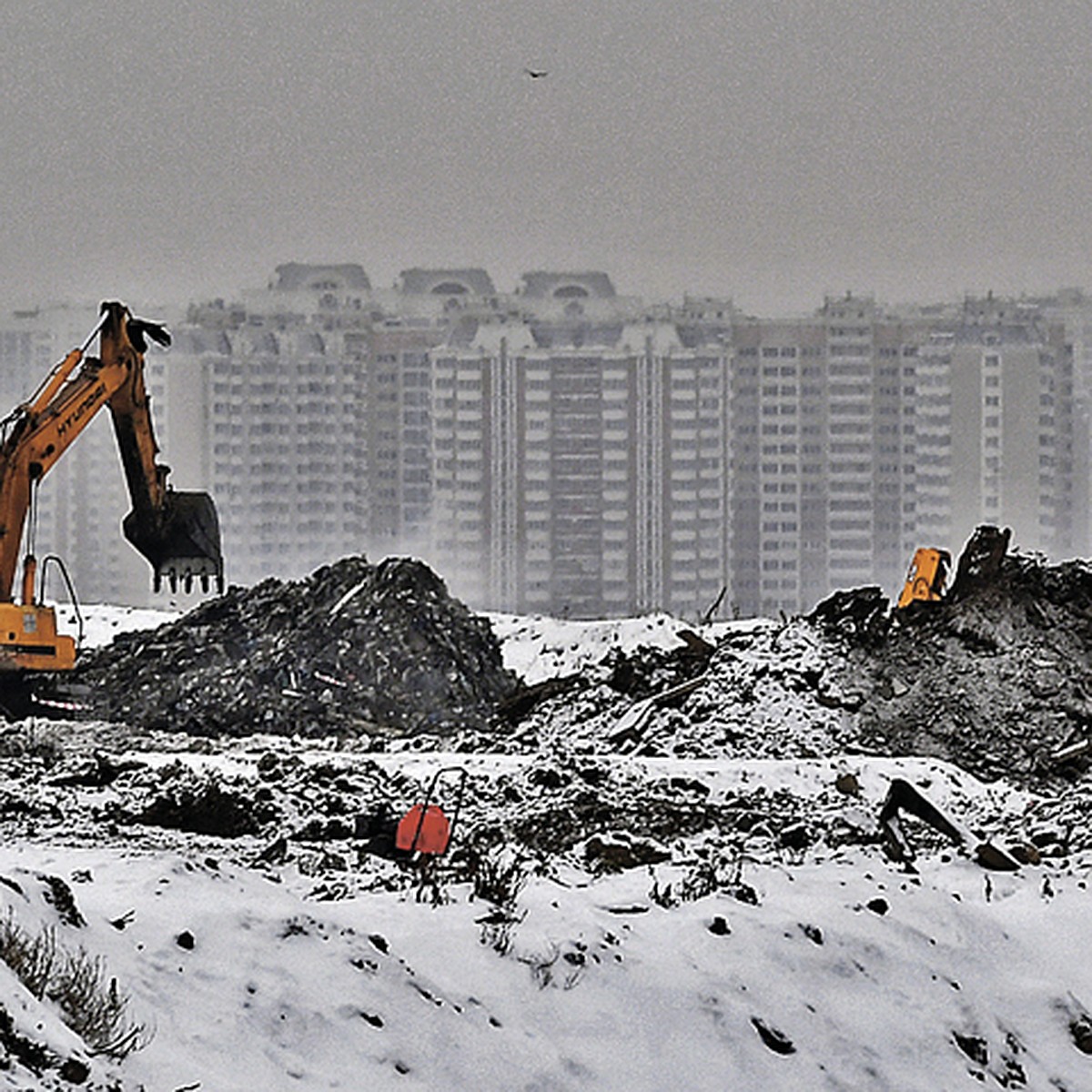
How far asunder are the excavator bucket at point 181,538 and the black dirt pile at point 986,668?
17.2 feet

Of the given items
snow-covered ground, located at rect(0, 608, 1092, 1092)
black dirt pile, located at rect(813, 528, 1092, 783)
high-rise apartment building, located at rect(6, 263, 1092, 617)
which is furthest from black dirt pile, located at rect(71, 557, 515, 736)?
high-rise apartment building, located at rect(6, 263, 1092, 617)

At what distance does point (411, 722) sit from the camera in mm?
15156

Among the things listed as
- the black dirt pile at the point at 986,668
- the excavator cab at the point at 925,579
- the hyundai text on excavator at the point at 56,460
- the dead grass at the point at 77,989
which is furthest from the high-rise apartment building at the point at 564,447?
the dead grass at the point at 77,989

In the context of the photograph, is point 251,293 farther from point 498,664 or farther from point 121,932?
point 121,932

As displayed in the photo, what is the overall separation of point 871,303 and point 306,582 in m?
37.0

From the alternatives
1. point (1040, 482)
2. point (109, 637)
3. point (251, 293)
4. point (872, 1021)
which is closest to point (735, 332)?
point (1040, 482)

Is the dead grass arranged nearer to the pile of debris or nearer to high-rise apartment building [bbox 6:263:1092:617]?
the pile of debris

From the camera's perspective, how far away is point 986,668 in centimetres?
1262

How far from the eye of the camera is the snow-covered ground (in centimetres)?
458

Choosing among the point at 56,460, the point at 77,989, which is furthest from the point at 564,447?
the point at 77,989

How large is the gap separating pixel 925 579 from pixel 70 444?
7.09 metres

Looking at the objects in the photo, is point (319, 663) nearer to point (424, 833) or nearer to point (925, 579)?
point (925, 579)

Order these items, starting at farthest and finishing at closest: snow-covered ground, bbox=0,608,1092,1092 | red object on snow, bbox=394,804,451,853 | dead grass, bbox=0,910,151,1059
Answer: red object on snow, bbox=394,804,451,853, snow-covered ground, bbox=0,608,1092,1092, dead grass, bbox=0,910,151,1059

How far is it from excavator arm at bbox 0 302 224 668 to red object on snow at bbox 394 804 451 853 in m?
7.63
